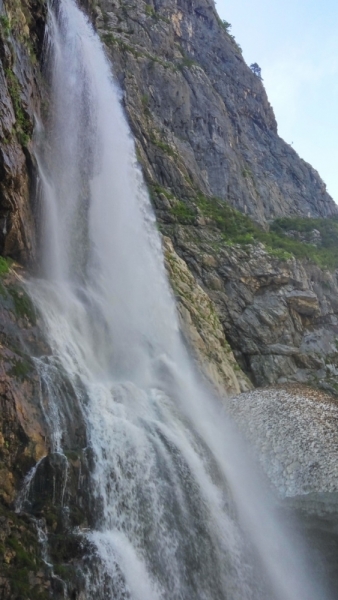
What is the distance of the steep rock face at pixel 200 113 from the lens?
139ft

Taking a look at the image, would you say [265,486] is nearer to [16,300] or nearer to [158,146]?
[16,300]

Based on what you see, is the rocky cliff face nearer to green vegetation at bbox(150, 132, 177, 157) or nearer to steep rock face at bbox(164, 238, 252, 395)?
green vegetation at bbox(150, 132, 177, 157)

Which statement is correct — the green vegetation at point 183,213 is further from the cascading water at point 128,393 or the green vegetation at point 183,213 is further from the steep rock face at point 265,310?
the cascading water at point 128,393

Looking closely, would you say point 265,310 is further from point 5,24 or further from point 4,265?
point 5,24

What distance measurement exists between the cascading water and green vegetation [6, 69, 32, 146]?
210cm

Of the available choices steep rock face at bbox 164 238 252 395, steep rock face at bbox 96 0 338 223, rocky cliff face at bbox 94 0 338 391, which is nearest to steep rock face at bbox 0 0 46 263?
steep rock face at bbox 164 238 252 395

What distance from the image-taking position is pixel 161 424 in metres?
16.0

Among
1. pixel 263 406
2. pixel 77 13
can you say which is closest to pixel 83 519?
pixel 263 406

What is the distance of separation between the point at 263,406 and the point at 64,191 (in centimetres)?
1250

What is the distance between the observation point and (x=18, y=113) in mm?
17953

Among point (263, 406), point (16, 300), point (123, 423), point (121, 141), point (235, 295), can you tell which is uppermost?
point (121, 141)

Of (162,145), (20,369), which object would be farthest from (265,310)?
(20,369)

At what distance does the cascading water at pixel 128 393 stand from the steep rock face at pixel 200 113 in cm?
1050

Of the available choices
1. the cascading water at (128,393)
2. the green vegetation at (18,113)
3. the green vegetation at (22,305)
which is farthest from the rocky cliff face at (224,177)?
the green vegetation at (22,305)
